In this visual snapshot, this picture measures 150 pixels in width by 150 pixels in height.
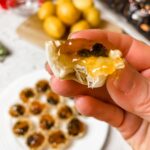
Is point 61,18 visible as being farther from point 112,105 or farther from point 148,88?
point 148,88

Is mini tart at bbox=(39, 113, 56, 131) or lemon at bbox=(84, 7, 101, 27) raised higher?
lemon at bbox=(84, 7, 101, 27)

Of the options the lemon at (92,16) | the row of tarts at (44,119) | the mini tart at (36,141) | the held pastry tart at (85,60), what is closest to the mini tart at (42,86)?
the row of tarts at (44,119)

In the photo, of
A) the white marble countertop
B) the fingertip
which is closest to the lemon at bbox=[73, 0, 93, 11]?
the white marble countertop

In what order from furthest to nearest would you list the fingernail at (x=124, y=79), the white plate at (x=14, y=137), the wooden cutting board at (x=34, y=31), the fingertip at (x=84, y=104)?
the wooden cutting board at (x=34, y=31) < the white plate at (x=14, y=137) < the fingertip at (x=84, y=104) < the fingernail at (x=124, y=79)

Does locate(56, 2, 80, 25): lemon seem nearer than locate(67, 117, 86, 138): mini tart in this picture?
No

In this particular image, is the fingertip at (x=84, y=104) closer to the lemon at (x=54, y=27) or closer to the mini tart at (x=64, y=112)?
the mini tart at (x=64, y=112)

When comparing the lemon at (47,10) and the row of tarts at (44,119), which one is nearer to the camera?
the row of tarts at (44,119)

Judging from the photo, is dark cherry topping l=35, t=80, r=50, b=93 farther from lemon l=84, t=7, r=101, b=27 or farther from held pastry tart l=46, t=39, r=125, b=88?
held pastry tart l=46, t=39, r=125, b=88
